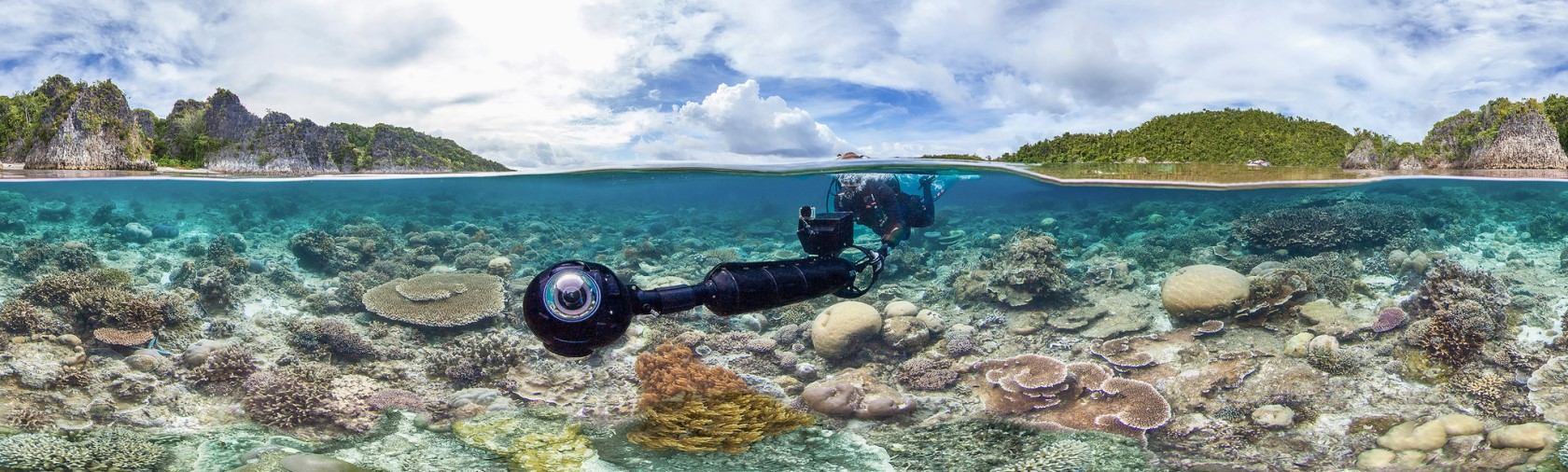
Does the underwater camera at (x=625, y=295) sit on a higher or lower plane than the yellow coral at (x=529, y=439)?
higher

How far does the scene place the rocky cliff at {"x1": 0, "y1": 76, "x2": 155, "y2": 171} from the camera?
1068 cm

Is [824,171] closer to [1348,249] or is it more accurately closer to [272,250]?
[1348,249]

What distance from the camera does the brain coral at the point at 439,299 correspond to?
8953 millimetres

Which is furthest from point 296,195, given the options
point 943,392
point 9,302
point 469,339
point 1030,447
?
point 1030,447

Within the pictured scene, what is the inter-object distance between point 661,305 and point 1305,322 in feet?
31.2

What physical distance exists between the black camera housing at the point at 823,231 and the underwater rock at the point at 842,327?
494cm

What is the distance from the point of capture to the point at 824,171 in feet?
43.5

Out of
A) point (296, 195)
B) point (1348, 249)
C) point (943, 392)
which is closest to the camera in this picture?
point (943, 392)

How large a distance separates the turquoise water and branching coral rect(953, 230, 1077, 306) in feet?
0.16

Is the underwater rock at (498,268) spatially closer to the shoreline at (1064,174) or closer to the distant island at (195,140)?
the shoreline at (1064,174)

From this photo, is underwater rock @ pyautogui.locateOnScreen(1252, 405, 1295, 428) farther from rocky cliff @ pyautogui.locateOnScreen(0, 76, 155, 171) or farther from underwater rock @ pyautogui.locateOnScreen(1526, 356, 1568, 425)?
rocky cliff @ pyautogui.locateOnScreen(0, 76, 155, 171)

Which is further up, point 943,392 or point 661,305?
point 661,305

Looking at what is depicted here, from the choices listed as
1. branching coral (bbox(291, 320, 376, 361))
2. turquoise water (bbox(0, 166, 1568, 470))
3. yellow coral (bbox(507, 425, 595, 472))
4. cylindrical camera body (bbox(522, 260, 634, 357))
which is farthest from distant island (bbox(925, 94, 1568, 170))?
cylindrical camera body (bbox(522, 260, 634, 357))

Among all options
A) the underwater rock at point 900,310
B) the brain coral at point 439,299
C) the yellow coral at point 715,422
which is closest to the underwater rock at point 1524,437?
the underwater rock at point 900,310
